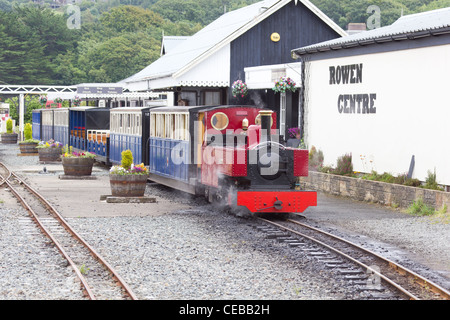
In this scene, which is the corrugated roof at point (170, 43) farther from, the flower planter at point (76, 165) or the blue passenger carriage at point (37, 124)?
the flower planter at point (76, 165)

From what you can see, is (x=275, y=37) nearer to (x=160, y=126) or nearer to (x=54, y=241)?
(x=160, y=126)

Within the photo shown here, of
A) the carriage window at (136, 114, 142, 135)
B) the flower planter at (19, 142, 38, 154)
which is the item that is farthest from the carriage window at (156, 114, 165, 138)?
the flower planter at (19, 142, 38, 154)

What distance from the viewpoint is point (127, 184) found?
58.5ft

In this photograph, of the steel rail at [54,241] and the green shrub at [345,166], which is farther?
the green shrub at [345,166]

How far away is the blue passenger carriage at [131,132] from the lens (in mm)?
21859

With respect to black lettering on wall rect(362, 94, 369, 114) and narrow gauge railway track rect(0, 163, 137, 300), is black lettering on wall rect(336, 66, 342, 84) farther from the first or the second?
narrow gauge railway track rect(0, 163, 137, 300)

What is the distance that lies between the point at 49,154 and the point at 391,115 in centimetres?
1704

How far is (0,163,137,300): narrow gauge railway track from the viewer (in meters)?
8.78

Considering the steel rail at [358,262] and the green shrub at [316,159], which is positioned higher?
the green shrub at [316,159]

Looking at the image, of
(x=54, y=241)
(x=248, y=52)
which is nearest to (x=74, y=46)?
(x=248, y=52)

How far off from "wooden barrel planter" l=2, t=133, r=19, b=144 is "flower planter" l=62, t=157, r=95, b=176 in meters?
27.7

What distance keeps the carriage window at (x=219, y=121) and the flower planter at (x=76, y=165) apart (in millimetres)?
8819

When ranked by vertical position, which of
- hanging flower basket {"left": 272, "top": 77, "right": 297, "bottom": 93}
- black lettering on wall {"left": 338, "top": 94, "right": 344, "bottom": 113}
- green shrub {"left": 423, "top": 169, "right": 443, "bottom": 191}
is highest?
hanging flower basket {"left": 272, "top": 77, "right": 297, "bottom": 93}

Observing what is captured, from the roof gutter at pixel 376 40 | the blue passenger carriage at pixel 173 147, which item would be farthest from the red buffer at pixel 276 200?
the roof gutter at pixel 376 40
